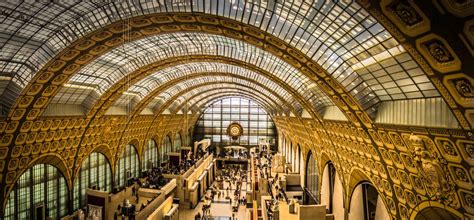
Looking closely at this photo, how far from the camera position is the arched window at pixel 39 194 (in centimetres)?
2891

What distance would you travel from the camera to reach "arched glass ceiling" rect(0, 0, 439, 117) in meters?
15.0

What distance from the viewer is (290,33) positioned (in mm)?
20031

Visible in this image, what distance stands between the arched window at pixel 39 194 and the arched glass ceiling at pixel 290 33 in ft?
35.8

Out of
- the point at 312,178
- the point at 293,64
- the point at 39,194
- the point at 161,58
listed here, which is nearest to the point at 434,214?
the point at 293,64

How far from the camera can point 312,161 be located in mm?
44562

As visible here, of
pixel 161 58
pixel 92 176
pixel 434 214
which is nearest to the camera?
pixel 434 214

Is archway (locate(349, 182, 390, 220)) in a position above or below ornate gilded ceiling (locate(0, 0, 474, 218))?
below

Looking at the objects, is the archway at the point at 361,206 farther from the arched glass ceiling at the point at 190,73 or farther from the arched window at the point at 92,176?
the arched window at the point at 92,176

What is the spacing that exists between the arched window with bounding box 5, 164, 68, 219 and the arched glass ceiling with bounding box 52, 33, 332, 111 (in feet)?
22.6

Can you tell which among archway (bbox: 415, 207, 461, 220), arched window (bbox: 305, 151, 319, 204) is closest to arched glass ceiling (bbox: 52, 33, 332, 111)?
archway (bbox: 415, 207, 461, 220)

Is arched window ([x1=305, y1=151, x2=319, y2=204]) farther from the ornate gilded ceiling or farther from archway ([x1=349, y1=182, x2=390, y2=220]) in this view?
archway ([x1=349, y1=182, x2=390, y2=220])

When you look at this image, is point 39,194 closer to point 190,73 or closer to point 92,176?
point 92,176

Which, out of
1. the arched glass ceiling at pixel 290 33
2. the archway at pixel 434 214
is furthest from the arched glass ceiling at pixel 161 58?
the archway at pixel 434 214

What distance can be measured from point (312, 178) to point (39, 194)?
1177 inches
